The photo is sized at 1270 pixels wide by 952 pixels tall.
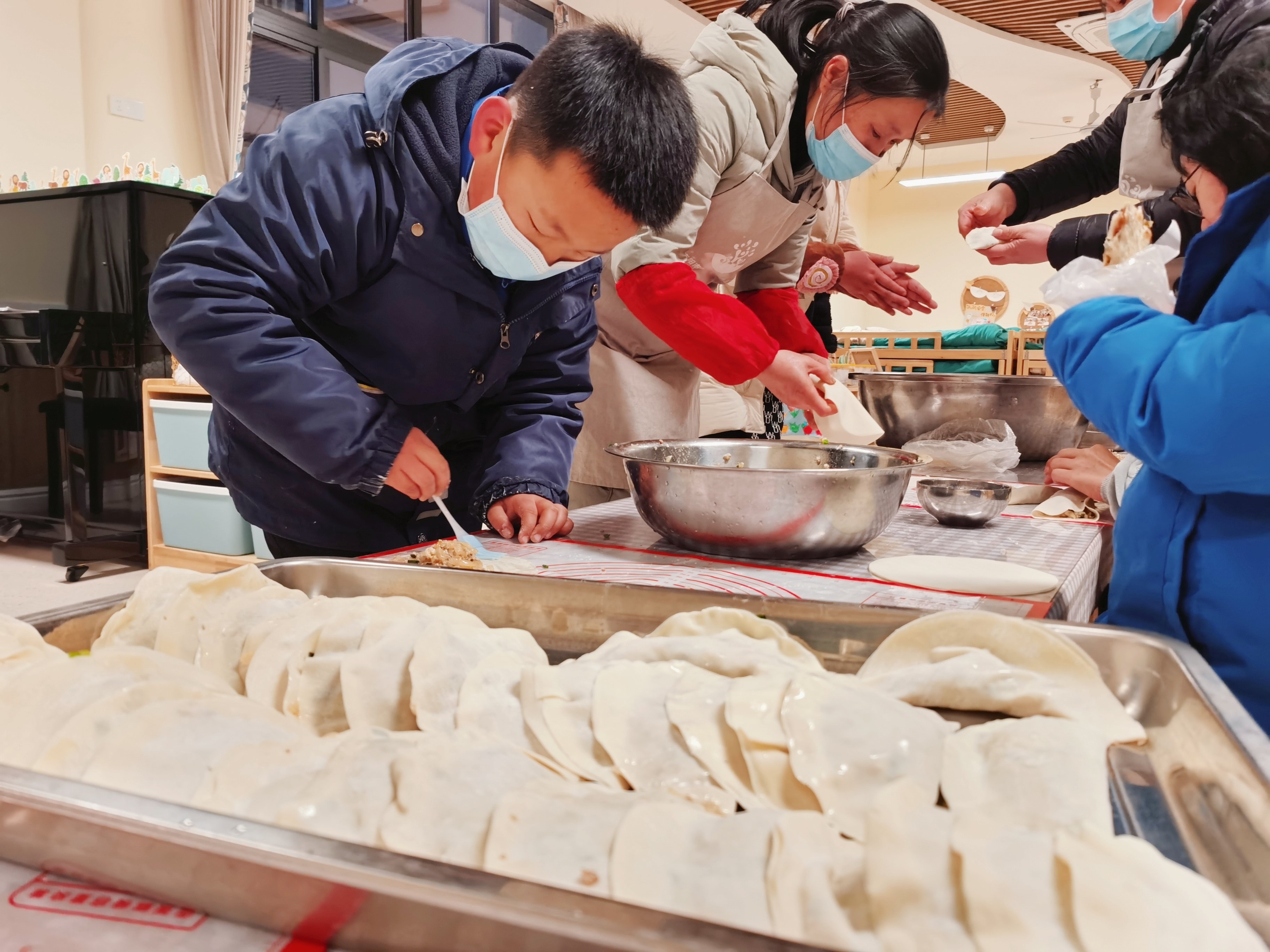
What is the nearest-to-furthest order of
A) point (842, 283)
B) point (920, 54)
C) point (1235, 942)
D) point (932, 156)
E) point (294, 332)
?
point (1235, 942) → point (294, 332) → point (920, 54) → point (842, 283) → point (932, 156)

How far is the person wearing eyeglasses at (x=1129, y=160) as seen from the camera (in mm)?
1687

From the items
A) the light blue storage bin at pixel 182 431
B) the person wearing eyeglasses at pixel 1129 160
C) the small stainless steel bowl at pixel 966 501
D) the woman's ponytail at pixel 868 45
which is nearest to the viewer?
the small stainless steel bowl at pixel 966 501

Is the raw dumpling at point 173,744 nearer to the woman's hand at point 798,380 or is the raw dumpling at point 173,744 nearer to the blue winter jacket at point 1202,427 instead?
the blue winter jacket at point 1202,427

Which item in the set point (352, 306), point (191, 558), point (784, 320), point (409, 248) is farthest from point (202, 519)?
point (409, 248)

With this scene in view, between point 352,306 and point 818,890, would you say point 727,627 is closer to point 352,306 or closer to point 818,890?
point 818,890

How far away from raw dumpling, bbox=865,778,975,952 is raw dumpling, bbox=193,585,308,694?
0.63 m

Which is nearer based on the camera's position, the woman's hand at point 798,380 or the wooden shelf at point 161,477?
the woman's hand at point 798,380

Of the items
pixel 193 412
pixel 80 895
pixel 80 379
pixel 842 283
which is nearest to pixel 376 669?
pixel 80 895

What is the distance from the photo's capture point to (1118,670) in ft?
2.55

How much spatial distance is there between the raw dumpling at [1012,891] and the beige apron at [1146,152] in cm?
210

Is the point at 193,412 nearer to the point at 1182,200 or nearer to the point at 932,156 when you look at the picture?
the point at 1182,200

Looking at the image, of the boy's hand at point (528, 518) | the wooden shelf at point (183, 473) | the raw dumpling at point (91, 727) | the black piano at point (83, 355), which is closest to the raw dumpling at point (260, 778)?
the raw dumpling at point (91, 727)

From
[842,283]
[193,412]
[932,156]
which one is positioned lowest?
[193,412]

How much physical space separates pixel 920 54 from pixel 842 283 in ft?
3.47
